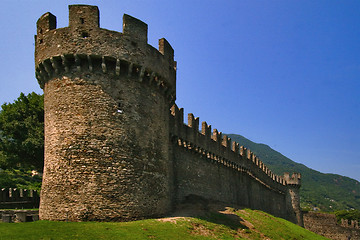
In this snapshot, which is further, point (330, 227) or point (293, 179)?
point (293, 179)

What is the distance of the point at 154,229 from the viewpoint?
1548cm

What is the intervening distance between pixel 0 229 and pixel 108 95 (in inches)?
296

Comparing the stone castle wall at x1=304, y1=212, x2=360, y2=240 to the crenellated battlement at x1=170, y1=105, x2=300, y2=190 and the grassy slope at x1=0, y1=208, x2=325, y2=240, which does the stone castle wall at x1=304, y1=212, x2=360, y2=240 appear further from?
the grassy slope at x1=0, y1=208, x2=325, y2=240

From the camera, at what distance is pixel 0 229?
13133 mm

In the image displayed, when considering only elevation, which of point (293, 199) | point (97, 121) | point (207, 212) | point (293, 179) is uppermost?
point (97, 121)

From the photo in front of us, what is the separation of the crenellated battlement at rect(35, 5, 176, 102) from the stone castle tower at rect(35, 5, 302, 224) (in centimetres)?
Result: 5

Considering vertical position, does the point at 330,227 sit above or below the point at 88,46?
below

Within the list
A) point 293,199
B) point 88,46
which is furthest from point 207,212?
point 293,199

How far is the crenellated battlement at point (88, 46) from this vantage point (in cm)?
1708

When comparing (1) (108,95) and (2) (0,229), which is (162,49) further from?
(2) (0,229)

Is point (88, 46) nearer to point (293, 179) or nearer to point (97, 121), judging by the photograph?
Result: point (97, 121)

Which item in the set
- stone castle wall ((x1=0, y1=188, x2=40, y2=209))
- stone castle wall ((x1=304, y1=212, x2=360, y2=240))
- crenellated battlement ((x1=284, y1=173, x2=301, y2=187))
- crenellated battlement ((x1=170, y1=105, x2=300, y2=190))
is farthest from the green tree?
stone castle wall ((x1=304, y1=212, x2=360, y2=240))

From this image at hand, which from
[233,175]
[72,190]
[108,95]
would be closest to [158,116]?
[108,95]

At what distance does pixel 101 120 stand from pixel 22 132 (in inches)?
513
